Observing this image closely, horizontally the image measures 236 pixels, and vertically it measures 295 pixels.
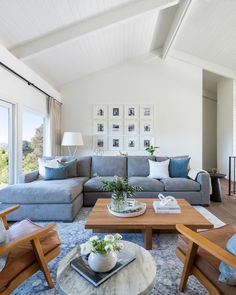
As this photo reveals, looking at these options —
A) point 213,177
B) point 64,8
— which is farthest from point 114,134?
point 64,8

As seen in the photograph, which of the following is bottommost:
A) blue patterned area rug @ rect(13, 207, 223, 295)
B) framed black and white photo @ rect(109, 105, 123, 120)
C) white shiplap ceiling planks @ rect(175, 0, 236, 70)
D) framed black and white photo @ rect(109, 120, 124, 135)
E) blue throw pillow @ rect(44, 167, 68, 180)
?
blue patterned area rug @ rect(13, 207, 223, 295)

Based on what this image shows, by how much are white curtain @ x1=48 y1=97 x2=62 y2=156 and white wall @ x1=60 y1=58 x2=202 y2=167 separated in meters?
0.48

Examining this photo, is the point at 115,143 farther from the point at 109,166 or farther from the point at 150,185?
the point at 150,185

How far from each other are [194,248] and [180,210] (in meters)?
1.03

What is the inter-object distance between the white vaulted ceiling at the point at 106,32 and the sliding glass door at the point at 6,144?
0.91 meters

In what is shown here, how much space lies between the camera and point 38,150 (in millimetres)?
4602

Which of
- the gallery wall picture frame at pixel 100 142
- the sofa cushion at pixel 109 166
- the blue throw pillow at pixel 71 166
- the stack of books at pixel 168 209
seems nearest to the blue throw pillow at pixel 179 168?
the sofa cushion at pixel 109 166

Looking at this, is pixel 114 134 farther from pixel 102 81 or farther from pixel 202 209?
pixel 202 209

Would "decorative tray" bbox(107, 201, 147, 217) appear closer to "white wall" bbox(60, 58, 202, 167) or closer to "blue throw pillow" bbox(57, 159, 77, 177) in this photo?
"blue throw pillow" bbox(57, 159, 77, 177)

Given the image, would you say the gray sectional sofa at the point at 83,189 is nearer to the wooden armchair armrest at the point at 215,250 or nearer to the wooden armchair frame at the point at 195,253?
the wooden armchair frame at the point at 195,253

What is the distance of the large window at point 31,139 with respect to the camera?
398 centimetres

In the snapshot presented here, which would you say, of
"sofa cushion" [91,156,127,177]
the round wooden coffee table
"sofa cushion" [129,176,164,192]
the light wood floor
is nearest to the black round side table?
the light wood floor

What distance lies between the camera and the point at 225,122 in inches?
245

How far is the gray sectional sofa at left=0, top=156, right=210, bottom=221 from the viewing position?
2811 mm
